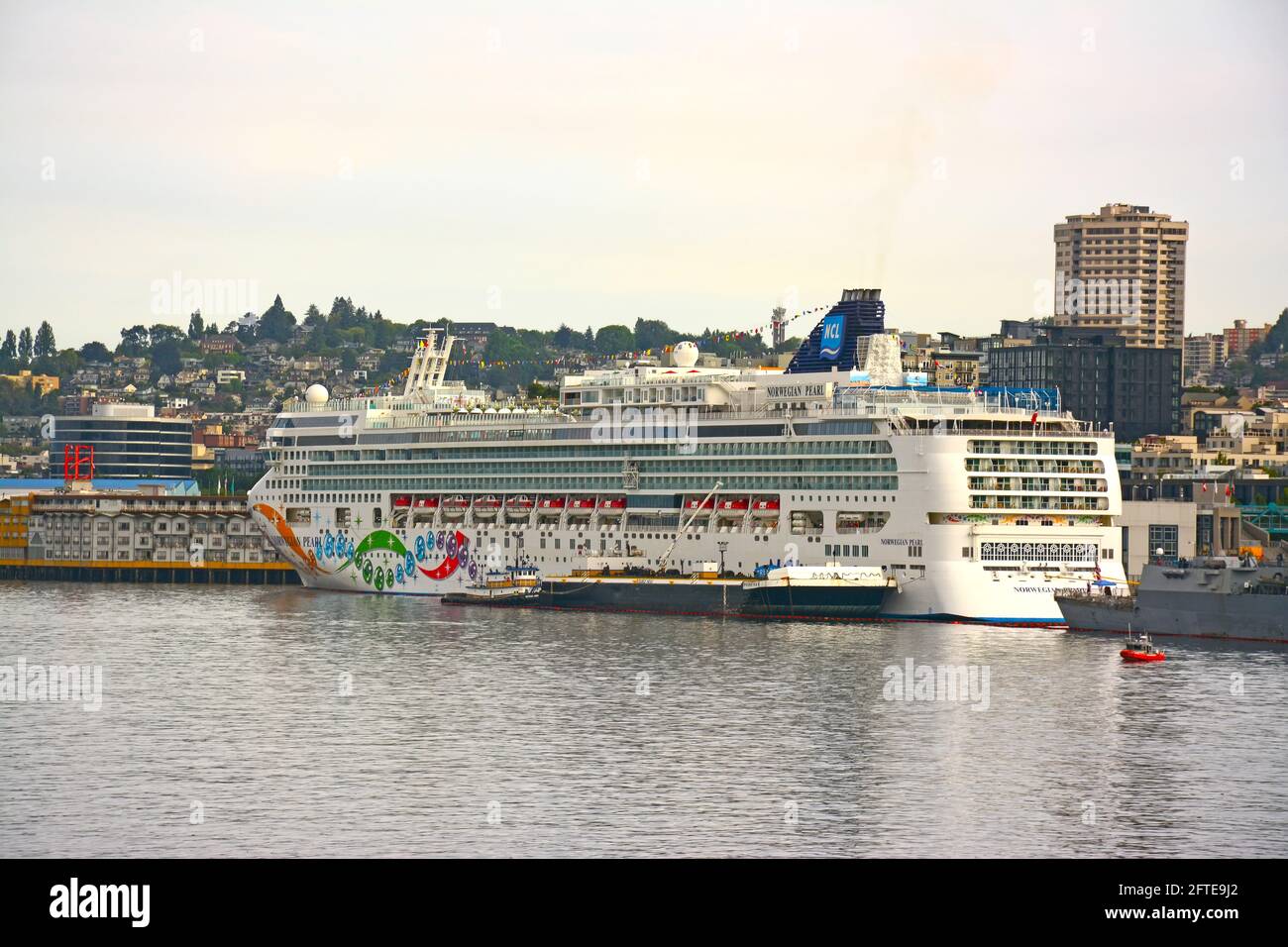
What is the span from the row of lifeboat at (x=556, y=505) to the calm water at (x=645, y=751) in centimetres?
1694

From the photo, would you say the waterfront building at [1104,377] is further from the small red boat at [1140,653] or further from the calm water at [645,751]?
the small red boat at [1140,653]

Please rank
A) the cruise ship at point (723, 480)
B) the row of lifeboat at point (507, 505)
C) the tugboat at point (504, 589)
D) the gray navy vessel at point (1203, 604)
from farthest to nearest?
the row of lifeboat at point (507, 505) < the tugboat at point (504, 589) < the cruise ship at point (723, 480) < the gray navy vessel at point (1203, 604)

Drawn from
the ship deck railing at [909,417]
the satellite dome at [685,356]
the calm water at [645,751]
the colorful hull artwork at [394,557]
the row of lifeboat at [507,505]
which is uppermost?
the satellite dome at [685,356]

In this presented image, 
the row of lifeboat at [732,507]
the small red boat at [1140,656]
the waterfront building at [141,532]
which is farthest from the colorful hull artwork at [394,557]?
the small red boat at [1140,656]

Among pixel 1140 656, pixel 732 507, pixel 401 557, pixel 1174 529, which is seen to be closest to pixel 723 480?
pixel 732 507

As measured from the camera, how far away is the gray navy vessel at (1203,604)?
78.8 metres

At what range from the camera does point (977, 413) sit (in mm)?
90438

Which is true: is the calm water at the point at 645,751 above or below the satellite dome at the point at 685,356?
below
